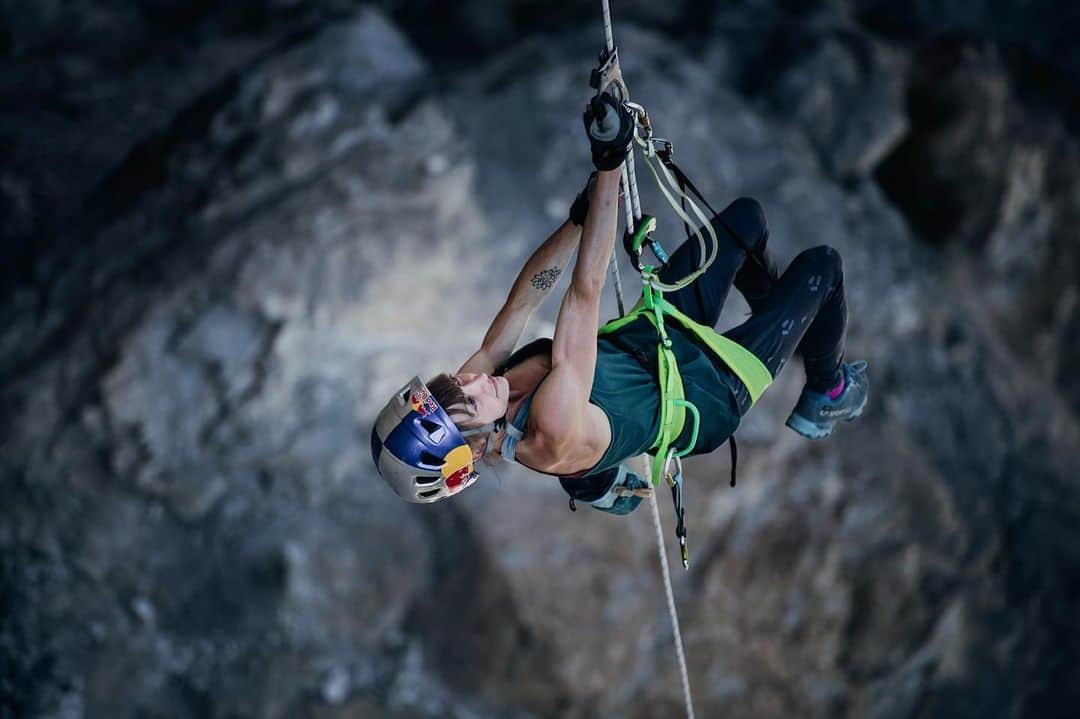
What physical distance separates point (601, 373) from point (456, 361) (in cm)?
319

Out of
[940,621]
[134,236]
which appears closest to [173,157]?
[134,236]

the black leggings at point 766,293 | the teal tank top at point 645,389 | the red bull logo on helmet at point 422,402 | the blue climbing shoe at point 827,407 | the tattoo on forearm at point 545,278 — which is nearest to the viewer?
the red bull logo on helmet at point 422,402

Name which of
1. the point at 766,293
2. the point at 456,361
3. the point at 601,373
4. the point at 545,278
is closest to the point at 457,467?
the point at 601,373

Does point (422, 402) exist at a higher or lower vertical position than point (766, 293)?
higher

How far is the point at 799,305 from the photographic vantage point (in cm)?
337

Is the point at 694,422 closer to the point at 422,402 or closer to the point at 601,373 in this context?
the point at 601,373

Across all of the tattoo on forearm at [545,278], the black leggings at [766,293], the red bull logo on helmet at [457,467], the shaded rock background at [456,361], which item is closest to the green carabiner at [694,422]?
the black leggings at [766,293]

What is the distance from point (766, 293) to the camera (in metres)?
3.57

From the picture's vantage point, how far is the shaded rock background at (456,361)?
240 inches

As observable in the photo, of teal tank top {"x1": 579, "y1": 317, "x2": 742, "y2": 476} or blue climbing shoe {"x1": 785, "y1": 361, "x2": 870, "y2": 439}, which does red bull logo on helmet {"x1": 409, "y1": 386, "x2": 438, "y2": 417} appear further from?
blue climbing shoe {"x1": 785, "y1": 361, "x2": 870, "y2": 439}

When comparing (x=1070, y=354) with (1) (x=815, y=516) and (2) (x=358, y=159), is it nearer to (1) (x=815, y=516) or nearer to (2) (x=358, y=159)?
(1) (x=815, y=516)

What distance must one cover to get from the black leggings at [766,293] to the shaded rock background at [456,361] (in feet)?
9.24

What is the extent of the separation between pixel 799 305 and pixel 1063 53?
5235 millimetres

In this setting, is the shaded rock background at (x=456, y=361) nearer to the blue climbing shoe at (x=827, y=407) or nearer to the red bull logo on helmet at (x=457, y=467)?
the blue climbing shoe at (x=827, y=407)
